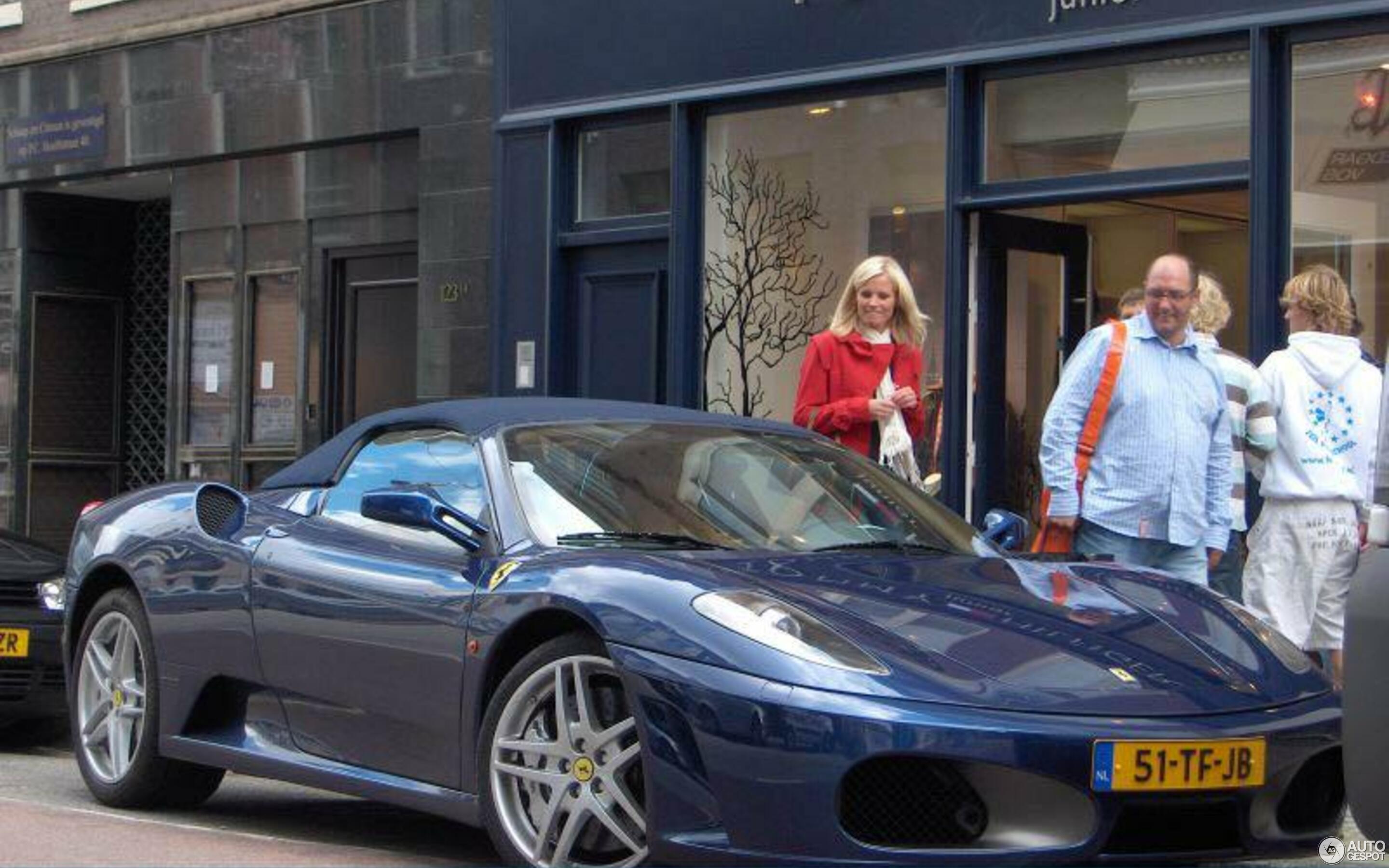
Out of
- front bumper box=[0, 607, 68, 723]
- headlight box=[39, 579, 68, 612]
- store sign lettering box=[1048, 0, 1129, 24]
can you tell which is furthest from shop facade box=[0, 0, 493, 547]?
front bumper box=[0, 607, 68, 723]

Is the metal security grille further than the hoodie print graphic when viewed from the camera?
Yes

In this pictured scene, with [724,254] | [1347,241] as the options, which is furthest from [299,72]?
[1347,241]

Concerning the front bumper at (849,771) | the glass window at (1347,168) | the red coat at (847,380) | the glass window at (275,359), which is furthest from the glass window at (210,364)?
the front bumper at (849,771)

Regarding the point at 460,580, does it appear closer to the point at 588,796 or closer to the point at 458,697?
the point at 458,697

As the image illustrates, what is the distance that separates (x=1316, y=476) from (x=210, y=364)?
10782 millimetres

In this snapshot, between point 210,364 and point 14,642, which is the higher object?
point 210,364

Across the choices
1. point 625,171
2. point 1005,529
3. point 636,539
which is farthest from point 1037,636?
point 625,171

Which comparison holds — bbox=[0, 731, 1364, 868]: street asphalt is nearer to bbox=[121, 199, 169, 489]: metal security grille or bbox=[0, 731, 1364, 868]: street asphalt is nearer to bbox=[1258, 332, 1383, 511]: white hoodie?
bbox=[1258, 332, 1383, 511]: white hoodie

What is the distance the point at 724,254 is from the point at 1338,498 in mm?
5650

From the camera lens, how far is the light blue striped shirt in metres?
8.11

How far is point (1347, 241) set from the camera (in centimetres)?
1045

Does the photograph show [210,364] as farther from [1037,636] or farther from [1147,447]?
[1037,636]

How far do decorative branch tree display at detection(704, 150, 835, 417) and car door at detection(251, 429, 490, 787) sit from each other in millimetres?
6109

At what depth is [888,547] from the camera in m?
6.65
